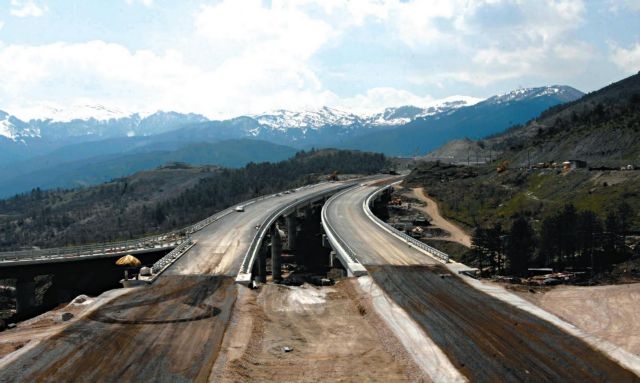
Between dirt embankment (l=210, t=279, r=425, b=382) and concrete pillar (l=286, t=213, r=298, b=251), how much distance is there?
194ft

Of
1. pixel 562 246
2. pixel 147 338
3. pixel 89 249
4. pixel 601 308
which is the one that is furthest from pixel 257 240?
pixel 601 308

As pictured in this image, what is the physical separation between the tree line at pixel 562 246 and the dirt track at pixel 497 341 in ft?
100.0

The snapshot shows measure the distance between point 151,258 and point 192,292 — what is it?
2208cm

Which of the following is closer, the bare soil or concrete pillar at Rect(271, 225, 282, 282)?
the bare soil

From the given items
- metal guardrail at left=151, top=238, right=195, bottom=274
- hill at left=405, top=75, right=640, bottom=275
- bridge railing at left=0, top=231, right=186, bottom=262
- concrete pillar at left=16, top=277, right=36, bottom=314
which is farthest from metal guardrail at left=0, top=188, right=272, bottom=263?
hill at left=405, top=75, right=640, bottom=275

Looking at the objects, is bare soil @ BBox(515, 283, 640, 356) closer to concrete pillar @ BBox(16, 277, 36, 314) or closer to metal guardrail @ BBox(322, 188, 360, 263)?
metal guardrail @ BBox(322, 188, 360, 263)

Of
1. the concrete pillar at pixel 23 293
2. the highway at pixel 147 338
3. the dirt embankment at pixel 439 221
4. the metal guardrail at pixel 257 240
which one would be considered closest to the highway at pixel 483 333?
the metal guardrail at pixel 257 240

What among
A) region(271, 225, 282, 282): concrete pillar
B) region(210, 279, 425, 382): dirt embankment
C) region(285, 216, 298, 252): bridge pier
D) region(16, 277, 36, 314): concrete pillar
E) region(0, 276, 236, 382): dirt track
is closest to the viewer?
region(0, 276, 236, 382): dirt track

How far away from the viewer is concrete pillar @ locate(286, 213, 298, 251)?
4139 inches

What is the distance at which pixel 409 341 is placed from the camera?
32.2 m

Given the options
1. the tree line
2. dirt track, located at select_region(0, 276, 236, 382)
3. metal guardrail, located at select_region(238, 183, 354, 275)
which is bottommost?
the tree line

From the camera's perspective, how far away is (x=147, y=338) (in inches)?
1255

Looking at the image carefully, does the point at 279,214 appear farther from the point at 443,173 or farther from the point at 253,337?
the point at 443,173

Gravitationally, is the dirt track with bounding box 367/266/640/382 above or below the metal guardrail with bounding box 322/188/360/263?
below
